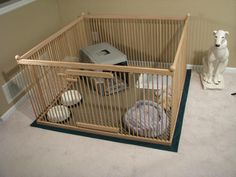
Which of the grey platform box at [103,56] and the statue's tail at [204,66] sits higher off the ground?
the grey platform box at [103,56]

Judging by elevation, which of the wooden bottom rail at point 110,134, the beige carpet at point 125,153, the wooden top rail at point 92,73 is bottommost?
the beige carpet at point 125,153

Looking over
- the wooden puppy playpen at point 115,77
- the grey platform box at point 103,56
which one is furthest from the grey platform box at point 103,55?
Result: the wooden puppy playpen at point 115,77

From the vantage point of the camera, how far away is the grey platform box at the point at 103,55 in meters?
2.53

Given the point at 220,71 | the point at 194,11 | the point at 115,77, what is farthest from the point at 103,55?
Result: the point at 220,71

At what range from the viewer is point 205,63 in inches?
104

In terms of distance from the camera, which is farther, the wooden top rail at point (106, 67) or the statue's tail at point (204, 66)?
the statue's tail at point (204, 66)

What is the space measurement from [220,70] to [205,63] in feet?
0.61

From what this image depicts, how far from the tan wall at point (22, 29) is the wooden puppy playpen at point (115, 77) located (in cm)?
25

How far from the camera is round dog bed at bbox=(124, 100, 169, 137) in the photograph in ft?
6.47

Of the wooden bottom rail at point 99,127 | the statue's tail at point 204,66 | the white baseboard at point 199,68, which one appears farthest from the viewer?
the white baseboard at point 199,68

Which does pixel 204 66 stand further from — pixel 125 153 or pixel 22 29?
pixel 22 29

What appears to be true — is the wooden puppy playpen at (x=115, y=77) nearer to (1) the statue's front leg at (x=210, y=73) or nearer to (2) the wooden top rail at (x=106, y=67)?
(2) the wooden top rail at (x=106, y=67)

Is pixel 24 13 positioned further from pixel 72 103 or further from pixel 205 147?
pixel 205 147

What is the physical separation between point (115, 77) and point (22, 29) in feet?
3.76
